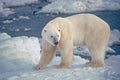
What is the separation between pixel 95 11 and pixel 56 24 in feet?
28.3

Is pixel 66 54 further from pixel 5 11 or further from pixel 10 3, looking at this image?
pixel 10 3

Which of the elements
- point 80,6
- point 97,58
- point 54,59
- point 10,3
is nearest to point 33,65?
point 54,59

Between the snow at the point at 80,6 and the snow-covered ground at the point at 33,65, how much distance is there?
3817mm

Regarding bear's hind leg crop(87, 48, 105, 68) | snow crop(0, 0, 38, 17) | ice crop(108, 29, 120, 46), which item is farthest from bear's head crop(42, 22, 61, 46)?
snow crop(0, 0, 38, 17)

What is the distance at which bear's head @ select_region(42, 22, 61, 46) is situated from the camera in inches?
190

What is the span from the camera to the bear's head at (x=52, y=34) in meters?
4.82

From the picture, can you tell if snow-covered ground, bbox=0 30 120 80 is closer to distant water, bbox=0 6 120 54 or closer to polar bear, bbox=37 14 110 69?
polar bear, bbox=37 14 110 69

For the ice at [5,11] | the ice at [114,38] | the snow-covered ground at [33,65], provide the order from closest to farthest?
the snow-covered ground at [33,65] → the ice at [114,38] → the ice at [5,11]

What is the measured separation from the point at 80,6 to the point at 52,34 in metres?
9.09

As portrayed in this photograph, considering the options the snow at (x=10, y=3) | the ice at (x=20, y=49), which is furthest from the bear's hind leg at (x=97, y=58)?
the snow at (x=10, y=3)

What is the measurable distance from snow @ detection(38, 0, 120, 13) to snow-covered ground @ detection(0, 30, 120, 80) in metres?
3.82

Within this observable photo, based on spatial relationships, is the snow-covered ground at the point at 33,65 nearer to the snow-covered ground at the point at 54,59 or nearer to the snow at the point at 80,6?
the snow-covered ground at the point at 54,59

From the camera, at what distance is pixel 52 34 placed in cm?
486

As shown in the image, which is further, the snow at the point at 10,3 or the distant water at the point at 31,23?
the snow at the point at 10,3
